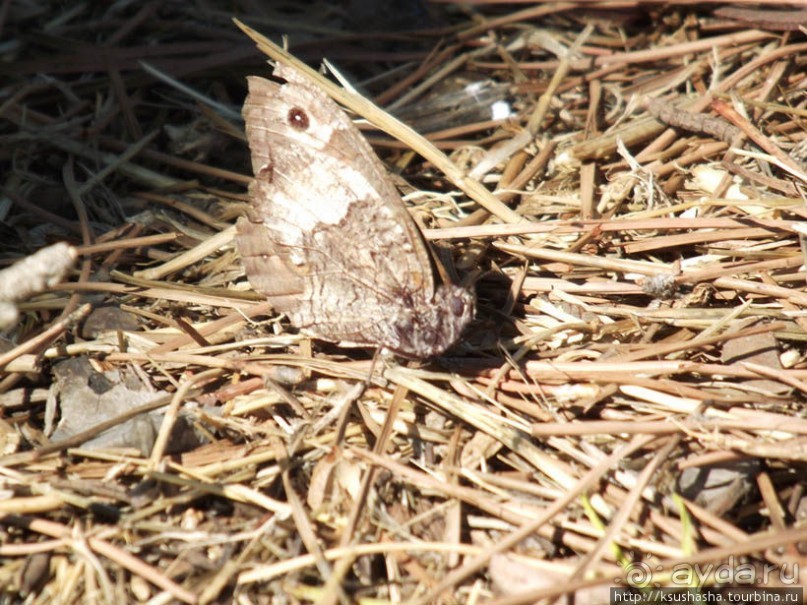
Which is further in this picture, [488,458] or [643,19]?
[643,19]

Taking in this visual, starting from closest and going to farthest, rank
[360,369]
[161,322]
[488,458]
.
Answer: [488,458], [360,369], [161,322]

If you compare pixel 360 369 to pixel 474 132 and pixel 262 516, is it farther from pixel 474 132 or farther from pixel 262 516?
pixel 474 132

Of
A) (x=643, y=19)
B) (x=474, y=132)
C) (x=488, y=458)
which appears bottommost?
(x=488, y=458)

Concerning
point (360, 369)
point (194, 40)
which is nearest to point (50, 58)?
point (194, 40)

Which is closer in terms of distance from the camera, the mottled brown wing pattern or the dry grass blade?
the dry grass blade

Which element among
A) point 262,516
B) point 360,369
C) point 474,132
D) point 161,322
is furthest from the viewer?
point 474,132

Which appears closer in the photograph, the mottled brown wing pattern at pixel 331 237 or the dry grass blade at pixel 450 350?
the dry grass blade at pixel 450 350

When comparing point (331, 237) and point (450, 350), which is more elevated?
point (331, 237)

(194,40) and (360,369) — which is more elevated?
(194,40)
